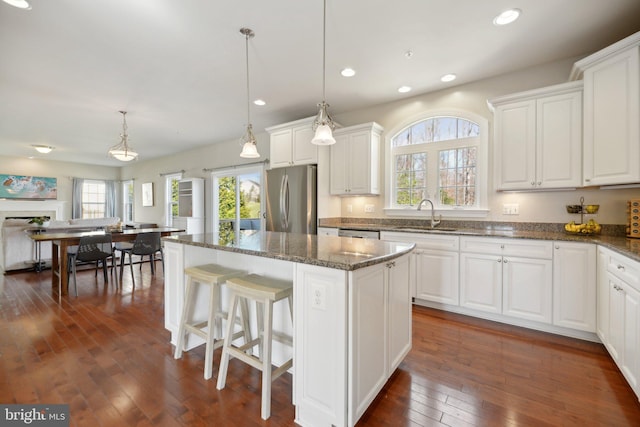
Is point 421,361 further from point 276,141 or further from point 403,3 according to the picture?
point 276,141

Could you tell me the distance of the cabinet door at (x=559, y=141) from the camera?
2559 millimetres

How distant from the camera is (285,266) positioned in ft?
6.37

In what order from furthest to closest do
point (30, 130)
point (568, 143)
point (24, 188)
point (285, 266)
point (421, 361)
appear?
point (24, 188) < point (30, 130) < point (568, 143) < point (421, 361) < point (285, 266)

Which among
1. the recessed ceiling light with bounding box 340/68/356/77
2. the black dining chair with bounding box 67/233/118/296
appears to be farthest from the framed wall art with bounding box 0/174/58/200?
the recessed ceiling light with bounding box 340/68/356/77

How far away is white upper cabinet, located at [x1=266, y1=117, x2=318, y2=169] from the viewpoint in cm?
400

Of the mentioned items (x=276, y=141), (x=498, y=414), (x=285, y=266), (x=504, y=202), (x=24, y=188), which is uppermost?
(x=276, y=141)

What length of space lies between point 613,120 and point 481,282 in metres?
1.71

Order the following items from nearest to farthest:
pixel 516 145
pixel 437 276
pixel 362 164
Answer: pixel 516 145, pixel 437 276, pixel 362 164

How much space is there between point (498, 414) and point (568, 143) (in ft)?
8.01

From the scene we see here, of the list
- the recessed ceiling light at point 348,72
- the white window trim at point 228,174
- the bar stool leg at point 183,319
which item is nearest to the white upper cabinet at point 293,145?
the recessed ceiling light at point 348,72

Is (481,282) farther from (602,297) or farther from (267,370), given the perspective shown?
(267,370)

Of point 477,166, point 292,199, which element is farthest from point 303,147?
point 477,166

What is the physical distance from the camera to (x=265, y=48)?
2611mm

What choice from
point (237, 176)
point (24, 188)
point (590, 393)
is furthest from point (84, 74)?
point (24, 188)
